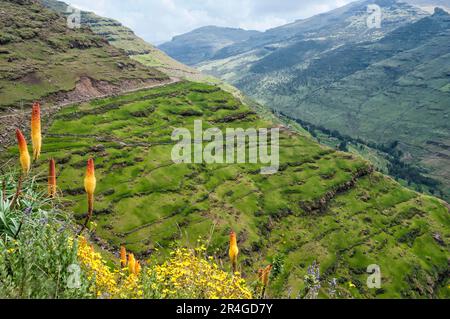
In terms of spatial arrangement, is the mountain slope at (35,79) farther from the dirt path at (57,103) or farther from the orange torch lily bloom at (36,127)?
the orange torch lily bloom at (36,127)

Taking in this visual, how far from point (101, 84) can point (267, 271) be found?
188 m

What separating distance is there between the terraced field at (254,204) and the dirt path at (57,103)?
4737 mm

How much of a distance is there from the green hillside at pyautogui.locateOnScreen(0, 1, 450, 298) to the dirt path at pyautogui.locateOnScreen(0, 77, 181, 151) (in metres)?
3.99

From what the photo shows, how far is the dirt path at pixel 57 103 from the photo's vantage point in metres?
129

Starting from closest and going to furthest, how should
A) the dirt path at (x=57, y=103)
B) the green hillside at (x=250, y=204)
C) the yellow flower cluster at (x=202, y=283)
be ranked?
1. the yellow flower cluster at (x=202, y=283)
2. the green hillside at (x=250, y=204)
3. the dirt path at (x=57, y=103)

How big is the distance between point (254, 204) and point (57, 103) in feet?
289

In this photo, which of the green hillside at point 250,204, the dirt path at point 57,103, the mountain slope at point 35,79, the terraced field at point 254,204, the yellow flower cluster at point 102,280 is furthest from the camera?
the mountain slope at point 35,79

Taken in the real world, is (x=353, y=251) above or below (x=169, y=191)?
below

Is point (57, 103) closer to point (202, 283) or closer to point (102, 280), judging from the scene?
point (102, 280)

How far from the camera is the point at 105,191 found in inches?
4943

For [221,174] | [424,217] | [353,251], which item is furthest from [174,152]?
[424,217]

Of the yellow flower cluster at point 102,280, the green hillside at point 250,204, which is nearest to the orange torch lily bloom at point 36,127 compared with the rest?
the yellow flower cluster at point 102,280
